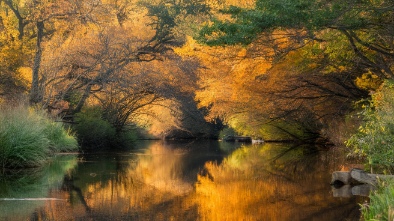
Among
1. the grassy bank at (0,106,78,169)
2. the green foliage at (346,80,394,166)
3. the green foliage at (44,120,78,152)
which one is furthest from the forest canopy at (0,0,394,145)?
the grassy bank at (0,106,78,169)

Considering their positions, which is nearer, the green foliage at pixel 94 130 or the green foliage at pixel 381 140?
the green foliage at pixel 381 140

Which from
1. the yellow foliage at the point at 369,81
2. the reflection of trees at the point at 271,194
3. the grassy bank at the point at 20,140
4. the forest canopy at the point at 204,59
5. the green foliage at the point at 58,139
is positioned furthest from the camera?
the green foliage at the point at 58,139

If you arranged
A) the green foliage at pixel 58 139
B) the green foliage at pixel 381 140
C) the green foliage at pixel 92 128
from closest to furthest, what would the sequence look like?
1. the green foliage at pixel 381 140
2. the green foliage at pixel 58 139
3. the green foliage at pixel 92 128

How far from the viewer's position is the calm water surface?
1105cm

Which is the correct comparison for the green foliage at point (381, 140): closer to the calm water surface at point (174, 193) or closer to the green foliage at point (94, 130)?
the calm water surface at point (174, 193)

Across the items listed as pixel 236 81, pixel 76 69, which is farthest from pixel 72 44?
pixel 236 81

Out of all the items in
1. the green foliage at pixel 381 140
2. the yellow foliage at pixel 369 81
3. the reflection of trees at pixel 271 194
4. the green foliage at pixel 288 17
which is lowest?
the reflection of trees at pixel 271 194

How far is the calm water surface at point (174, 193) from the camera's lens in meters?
11.1

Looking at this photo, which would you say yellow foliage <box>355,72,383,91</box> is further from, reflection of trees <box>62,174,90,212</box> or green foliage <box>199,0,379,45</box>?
reflection of trees <box>62,174,90,212</box>

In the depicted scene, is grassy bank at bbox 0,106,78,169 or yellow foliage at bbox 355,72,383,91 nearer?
grassy bank at bbox 0,106,78,169

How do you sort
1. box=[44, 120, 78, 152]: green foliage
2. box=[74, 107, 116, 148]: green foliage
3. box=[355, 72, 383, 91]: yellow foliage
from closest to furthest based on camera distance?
1. box=[355, 72, 383, 91]: yellow foliage
2. box=[44, 120, 78, 152]: green foliage
3. box=[74, 107, 116, 148]: green foliage

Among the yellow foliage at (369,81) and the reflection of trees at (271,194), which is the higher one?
the yellow foliage at (369,81)

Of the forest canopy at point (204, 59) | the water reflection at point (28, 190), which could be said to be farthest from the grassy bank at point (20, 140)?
the forest canopy at point (204, 59)

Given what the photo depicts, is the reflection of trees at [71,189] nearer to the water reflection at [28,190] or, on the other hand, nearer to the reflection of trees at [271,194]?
the water reflection at [28,190]
